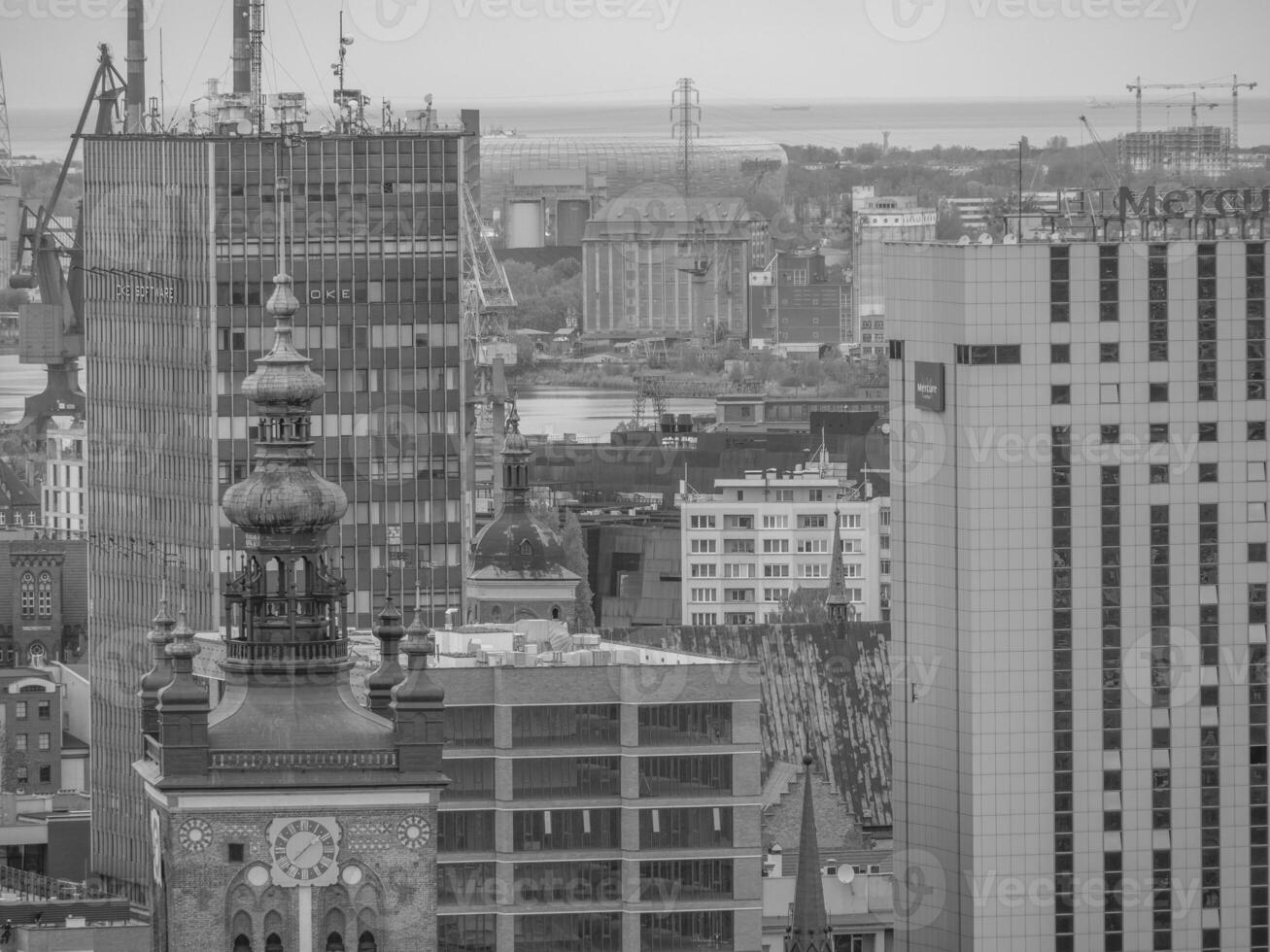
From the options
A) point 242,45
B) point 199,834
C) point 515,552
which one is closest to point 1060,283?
point 515,552

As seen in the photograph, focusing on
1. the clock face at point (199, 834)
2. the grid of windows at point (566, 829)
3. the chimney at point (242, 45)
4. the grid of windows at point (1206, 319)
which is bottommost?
the grid of windows at point (566, 829)

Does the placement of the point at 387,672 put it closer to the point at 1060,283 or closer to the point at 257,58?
the point at 1060,283

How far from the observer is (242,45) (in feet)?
513

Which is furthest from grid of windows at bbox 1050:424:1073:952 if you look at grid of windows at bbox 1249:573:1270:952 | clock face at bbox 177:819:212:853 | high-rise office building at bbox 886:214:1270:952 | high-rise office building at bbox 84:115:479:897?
clock face at bbox 177:819:212:853

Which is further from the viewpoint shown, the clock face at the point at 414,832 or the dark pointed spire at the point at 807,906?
the dark pointed spire at the point at 807,906

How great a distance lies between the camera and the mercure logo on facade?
12181 cm

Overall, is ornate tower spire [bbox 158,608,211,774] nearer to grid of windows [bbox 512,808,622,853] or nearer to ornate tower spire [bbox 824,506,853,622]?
grid of windows [bbox 512,808,622,853]

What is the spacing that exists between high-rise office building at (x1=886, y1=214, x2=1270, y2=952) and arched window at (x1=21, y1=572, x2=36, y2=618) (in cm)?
7981

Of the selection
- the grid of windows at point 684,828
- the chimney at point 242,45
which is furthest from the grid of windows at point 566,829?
the chimney at point 242,45

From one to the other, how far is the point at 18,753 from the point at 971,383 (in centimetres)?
5188

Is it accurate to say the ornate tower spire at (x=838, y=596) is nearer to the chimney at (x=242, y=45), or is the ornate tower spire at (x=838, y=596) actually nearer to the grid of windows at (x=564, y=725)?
the chimney at (x=242, y=45)

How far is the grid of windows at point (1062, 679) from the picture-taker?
119 m

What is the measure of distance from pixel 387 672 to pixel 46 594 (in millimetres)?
124786

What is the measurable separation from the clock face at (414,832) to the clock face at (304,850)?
882mm
